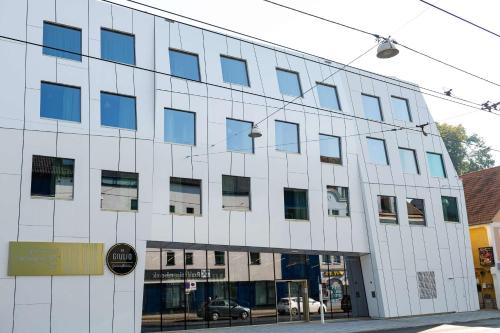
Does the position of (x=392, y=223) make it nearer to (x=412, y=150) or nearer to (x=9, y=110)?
(x=412, y=150)

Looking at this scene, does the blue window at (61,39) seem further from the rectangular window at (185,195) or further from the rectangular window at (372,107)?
the rectangular window at (372,107)

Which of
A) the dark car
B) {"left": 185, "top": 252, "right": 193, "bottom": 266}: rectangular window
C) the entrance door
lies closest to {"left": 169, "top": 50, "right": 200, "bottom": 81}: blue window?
{"left": 185, "top": 252, "right": 193, "bottom": 266}: rectangular window

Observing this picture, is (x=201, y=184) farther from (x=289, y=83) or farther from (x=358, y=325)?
(x=358, y=325)

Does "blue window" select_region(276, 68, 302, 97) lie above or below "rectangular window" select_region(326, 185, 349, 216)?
above

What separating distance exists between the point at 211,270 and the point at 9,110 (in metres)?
11.3

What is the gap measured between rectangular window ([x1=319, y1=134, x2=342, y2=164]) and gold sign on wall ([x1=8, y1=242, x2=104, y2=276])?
12.8 m

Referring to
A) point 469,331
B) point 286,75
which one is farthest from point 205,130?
point 469,331

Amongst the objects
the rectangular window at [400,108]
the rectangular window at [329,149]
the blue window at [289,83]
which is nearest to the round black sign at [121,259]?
the rectangular window at [329,149]

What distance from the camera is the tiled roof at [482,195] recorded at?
33531 mm

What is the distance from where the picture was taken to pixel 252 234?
943 inches

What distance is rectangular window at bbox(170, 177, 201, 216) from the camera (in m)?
22.5

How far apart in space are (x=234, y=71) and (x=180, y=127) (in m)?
4.64

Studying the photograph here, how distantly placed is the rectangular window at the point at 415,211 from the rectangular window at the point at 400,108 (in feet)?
17.4

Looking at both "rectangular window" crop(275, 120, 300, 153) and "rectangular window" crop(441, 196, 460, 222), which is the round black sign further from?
"rectangular window" crop(441, 196, 460, 222)
